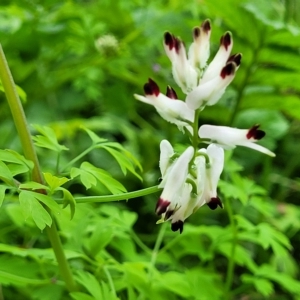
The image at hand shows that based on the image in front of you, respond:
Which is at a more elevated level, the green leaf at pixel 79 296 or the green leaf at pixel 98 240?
the green leaf at pixel 79 296

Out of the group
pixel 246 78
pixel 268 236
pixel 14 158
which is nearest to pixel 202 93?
pixel 14 158

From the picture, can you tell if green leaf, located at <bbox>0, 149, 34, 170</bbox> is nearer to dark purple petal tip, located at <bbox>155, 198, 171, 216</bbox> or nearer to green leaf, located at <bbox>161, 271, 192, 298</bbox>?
dark purple petal tip, located at <bbox>155, 198, 171, 216</bbox>

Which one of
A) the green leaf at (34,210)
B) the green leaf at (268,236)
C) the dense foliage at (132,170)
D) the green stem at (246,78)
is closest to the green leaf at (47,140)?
the dense foliage at (132,170)

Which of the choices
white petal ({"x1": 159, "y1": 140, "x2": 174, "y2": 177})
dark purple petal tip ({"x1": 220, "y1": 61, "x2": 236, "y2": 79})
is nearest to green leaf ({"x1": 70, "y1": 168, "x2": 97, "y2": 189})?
white petal ({"x1": 159, "y1": 140, "x2": 174, "y2": 177})

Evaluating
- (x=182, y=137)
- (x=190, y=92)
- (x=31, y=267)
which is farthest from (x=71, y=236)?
(x=182, y=137)

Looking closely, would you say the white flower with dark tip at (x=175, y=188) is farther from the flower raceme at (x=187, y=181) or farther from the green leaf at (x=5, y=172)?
the green leaf at (x=5, y=172)
